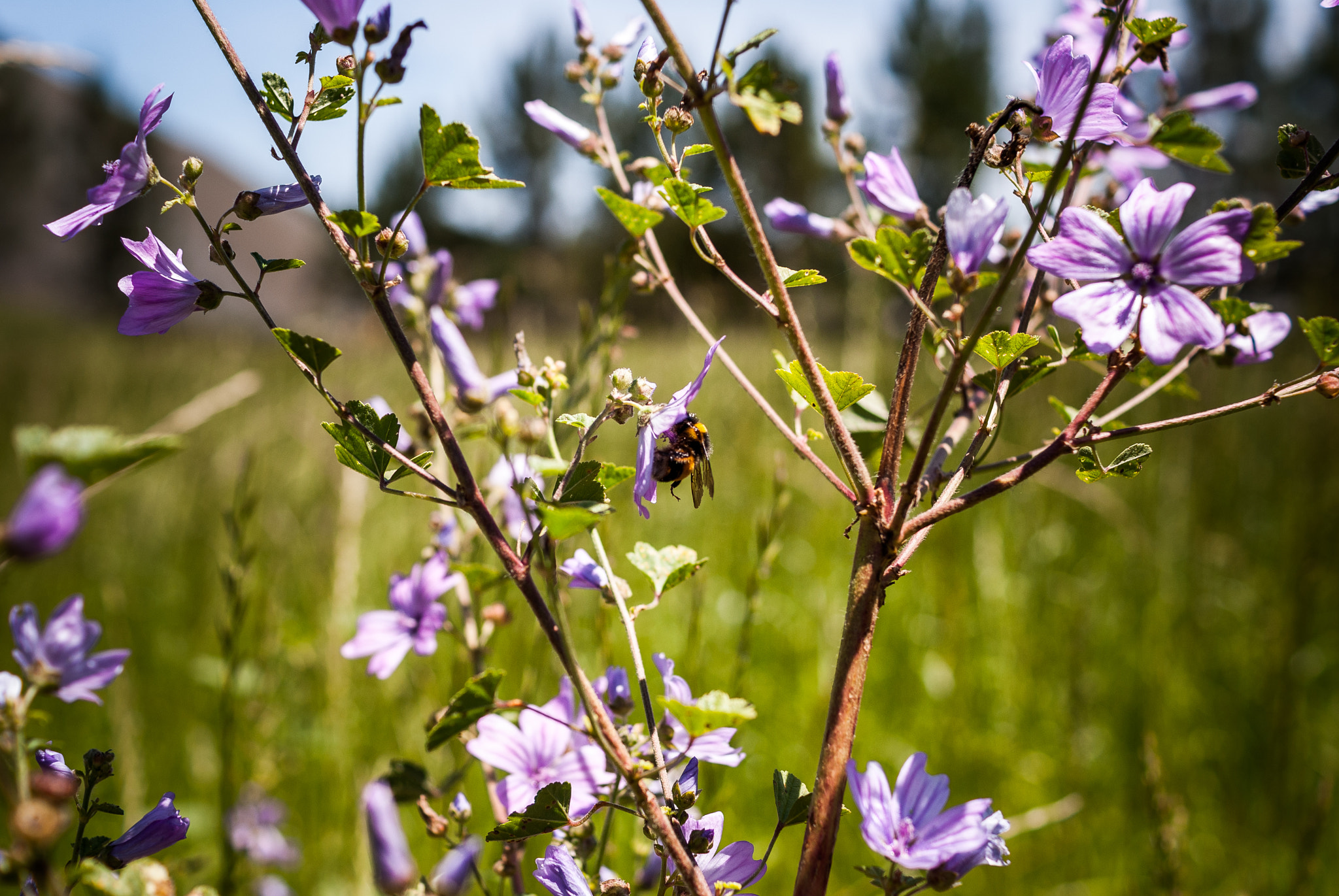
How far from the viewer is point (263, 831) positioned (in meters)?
1.81

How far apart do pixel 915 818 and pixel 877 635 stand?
188 centimetres

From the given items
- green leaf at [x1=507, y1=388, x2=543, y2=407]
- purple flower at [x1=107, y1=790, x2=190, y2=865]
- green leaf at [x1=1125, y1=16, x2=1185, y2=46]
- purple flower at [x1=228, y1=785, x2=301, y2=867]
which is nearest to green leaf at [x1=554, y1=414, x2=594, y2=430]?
green leaf at [x1=507, y1=388, x2=543, y2=407]

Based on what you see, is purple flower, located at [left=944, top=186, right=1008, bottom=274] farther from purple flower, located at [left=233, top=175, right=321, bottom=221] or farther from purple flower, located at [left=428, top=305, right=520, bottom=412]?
purple flower, located at [left=233, top=175, right=321, bottom=221]

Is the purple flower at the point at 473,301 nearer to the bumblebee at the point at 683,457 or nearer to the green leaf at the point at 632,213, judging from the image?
the bumblebee at the point at 683,457

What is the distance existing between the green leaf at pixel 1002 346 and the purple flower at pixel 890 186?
0.14 m

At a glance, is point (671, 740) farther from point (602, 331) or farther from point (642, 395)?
point (602, 331)

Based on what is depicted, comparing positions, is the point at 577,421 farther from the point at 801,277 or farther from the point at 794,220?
the point at 794,220

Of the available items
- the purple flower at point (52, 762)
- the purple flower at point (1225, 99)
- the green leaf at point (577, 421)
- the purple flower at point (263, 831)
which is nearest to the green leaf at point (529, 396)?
the green leaf at point (577, 421)

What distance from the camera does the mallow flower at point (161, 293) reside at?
52cm

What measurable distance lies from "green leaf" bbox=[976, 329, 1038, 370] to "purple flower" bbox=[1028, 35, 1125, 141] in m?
0.15

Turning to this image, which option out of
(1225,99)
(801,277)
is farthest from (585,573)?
(1225,99)

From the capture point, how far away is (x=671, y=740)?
21.6 inches

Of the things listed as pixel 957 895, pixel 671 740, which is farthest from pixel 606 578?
pixel 957 895

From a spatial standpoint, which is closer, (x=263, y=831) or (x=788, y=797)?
(x=788, y=797)
